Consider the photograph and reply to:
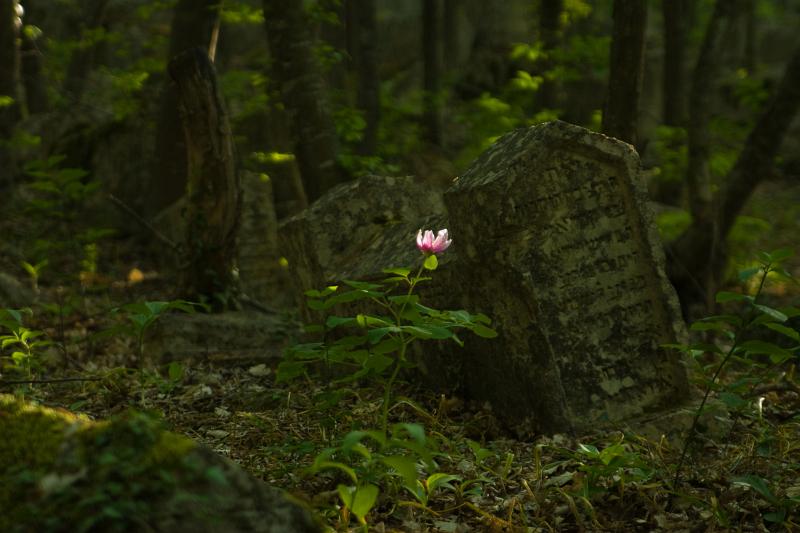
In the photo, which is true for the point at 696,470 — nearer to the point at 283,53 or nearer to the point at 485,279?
the point at 485,279

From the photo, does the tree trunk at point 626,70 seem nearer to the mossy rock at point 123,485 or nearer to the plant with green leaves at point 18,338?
the plant with green leaves at point 18,338

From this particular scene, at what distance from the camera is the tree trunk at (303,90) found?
797 centimetres

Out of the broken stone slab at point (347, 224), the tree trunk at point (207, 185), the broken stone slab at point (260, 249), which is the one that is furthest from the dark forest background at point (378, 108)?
the broken stone slab at point (347, 224)

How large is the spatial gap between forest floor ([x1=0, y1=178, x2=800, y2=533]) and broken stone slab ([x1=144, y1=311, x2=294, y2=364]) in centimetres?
17

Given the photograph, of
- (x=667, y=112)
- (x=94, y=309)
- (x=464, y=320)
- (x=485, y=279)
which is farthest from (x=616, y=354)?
(x=667, y=112)

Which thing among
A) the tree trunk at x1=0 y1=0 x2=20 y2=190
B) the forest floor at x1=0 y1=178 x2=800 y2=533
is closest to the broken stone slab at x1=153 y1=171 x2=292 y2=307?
the tree trunk at x1=0 y1=0 x2=20 y2=190

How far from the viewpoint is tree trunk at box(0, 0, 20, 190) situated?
11.6 m

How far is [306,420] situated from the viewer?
14.5ft

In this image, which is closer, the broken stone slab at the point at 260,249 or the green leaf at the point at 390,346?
the green leaf at the point at 390,346

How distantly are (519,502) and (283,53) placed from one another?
18.8 ft

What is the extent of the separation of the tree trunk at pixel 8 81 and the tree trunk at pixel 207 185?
4720 mm

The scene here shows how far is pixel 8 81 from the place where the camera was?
12070mm

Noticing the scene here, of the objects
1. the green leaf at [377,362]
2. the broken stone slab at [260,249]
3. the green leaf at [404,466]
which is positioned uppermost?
the green leaf at [377,362]

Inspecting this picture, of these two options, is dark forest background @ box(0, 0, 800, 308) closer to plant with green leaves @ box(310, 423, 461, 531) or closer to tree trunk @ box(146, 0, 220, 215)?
tree trunk @ box(146, 0, 220, 215)
